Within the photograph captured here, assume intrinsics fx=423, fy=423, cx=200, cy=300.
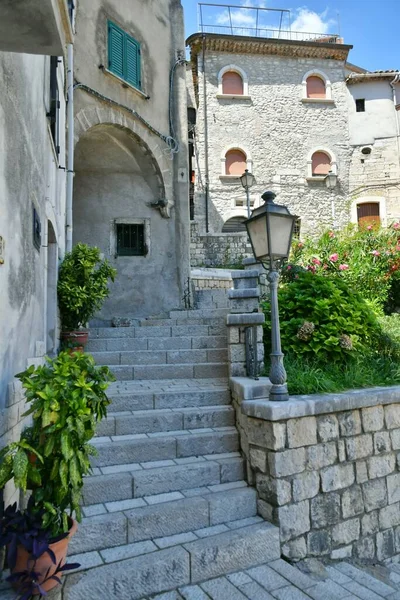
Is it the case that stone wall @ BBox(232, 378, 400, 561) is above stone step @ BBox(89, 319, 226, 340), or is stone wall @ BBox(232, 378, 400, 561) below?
below

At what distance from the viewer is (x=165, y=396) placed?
4.65 metres

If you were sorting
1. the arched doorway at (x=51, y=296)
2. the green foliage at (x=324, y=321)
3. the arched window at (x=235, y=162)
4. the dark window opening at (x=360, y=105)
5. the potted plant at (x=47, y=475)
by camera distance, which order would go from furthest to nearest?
the dark window opening at (x=360, y=105), the arched window at (x=235, y=162), the arched doorway at (x=51, y=296), the green foliage at (x=324, y=321), the potted plant at (x=47, y=475)

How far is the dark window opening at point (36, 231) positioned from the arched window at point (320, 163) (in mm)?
18101

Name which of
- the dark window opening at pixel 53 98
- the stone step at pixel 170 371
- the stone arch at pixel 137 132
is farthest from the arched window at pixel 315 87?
the stone step at pixel 170 371

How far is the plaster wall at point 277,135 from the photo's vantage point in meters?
19.3

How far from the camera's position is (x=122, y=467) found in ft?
12.4

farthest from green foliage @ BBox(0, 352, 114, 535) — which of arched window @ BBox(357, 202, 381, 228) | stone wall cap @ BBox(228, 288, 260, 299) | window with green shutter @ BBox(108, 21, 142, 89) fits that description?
arched window @ BBox(357, 202, 381, 228)

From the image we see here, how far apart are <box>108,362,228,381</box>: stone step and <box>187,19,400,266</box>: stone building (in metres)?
13.6

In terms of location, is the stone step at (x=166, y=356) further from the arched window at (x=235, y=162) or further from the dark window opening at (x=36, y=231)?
the arched window at (x=235, y=162)

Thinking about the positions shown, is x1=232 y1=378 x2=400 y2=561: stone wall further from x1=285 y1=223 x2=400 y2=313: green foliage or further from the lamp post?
the lamp post

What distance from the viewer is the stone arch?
26.3 feet

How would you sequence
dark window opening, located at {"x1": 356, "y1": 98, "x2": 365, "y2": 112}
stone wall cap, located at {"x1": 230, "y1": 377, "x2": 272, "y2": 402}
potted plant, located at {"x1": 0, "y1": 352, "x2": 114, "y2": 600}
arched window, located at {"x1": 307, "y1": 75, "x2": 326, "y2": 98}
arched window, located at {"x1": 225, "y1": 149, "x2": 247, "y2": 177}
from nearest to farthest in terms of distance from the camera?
potted plant, located at {"x1": 0, "y1": 352, "x2": 114, "y2": 600}
stone wall cap, located at {"x1": 230, "y1": 377, "x2": 272, "y2": 402}
arched window, located at {"x1": 225, "y1": 149, "x2": 247, "y2": 177}
arched window, located at {"x1": 307, "y1": 75, "x2": 326, "y2": 98}
dark window opening, located at {"x1": 356, "y1": 98, "x2": 365, "y2": 112}

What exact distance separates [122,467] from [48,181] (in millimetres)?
3403

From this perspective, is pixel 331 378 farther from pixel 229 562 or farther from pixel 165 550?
pixel 165 550
